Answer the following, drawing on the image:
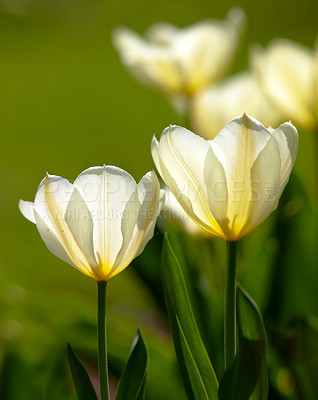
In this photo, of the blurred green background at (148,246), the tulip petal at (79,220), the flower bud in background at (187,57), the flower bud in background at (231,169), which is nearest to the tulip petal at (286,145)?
the flower bud in background at (231,169)

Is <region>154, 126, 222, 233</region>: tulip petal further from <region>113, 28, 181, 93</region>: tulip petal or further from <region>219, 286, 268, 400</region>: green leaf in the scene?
<region>113, 28, 181, 93</region>: tulip petal

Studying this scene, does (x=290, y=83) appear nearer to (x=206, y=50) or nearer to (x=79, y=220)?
(x=206, y=50)

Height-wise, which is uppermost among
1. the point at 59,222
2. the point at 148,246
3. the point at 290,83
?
the point at 290,83

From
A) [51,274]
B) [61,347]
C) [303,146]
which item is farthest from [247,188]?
[303,146]

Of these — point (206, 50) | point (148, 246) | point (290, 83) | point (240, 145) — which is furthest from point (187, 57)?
point (240, 145)

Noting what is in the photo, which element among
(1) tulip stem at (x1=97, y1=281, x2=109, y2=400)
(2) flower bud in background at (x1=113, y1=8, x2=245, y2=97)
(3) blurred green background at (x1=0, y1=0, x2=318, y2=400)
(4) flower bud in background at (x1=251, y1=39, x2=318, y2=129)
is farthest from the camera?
(2) flower bud in background at (x1=113, y1=8, x2=245, y2=97)

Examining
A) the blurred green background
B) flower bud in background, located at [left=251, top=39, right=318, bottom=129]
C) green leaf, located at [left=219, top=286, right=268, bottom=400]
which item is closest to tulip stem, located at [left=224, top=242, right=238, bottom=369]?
green leaf, located at [left=219, top=286, right=268, bottom=400]

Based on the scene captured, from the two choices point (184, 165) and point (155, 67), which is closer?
point (184, 165)

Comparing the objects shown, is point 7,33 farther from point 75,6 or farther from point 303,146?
point 303,146
